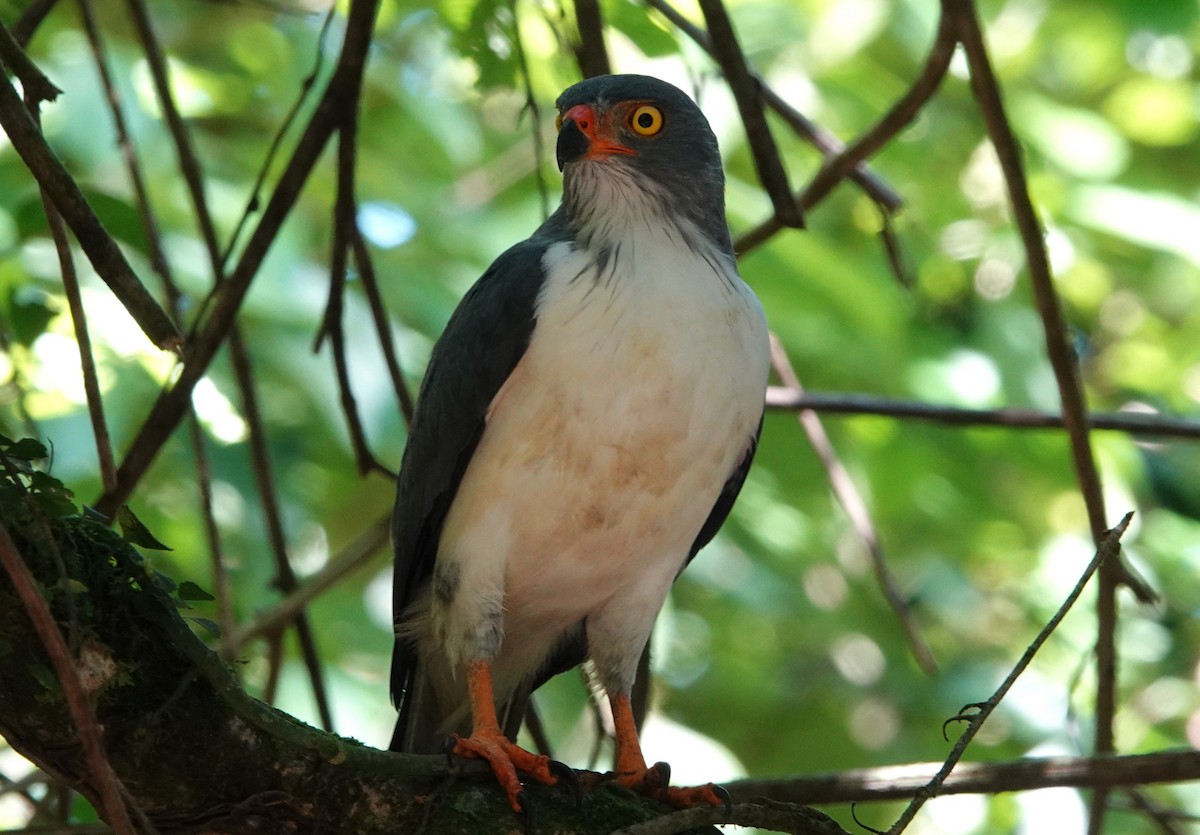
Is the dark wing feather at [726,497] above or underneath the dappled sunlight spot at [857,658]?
underneath

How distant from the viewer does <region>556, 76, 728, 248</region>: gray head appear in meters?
4.04

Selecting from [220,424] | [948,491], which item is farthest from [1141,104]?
[220,424]

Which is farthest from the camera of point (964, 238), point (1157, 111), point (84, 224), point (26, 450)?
A: point (1157, 111)

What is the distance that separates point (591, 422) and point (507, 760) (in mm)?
951

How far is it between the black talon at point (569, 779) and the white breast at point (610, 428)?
2.25 ft

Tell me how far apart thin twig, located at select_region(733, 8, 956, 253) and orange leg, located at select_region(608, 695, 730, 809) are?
1.60 meters

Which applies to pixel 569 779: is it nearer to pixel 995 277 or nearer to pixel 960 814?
pixel 960 814

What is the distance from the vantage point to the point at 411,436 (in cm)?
408

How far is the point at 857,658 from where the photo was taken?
376 inches

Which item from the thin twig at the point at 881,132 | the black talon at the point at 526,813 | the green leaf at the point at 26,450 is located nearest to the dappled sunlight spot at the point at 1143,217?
the thin twig at the point at 881,132

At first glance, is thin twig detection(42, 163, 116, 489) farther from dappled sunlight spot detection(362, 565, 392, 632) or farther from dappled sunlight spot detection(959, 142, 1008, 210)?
dappled sunlight spot detection(959, 142, 1008, 210)

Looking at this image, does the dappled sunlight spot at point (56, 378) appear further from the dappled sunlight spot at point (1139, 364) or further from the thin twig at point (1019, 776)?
the dappled sunlight spot at point (1139, 364)

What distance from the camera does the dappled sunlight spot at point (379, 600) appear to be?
695cm

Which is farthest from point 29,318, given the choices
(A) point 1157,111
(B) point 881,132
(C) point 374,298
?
(A) point 1157,111
